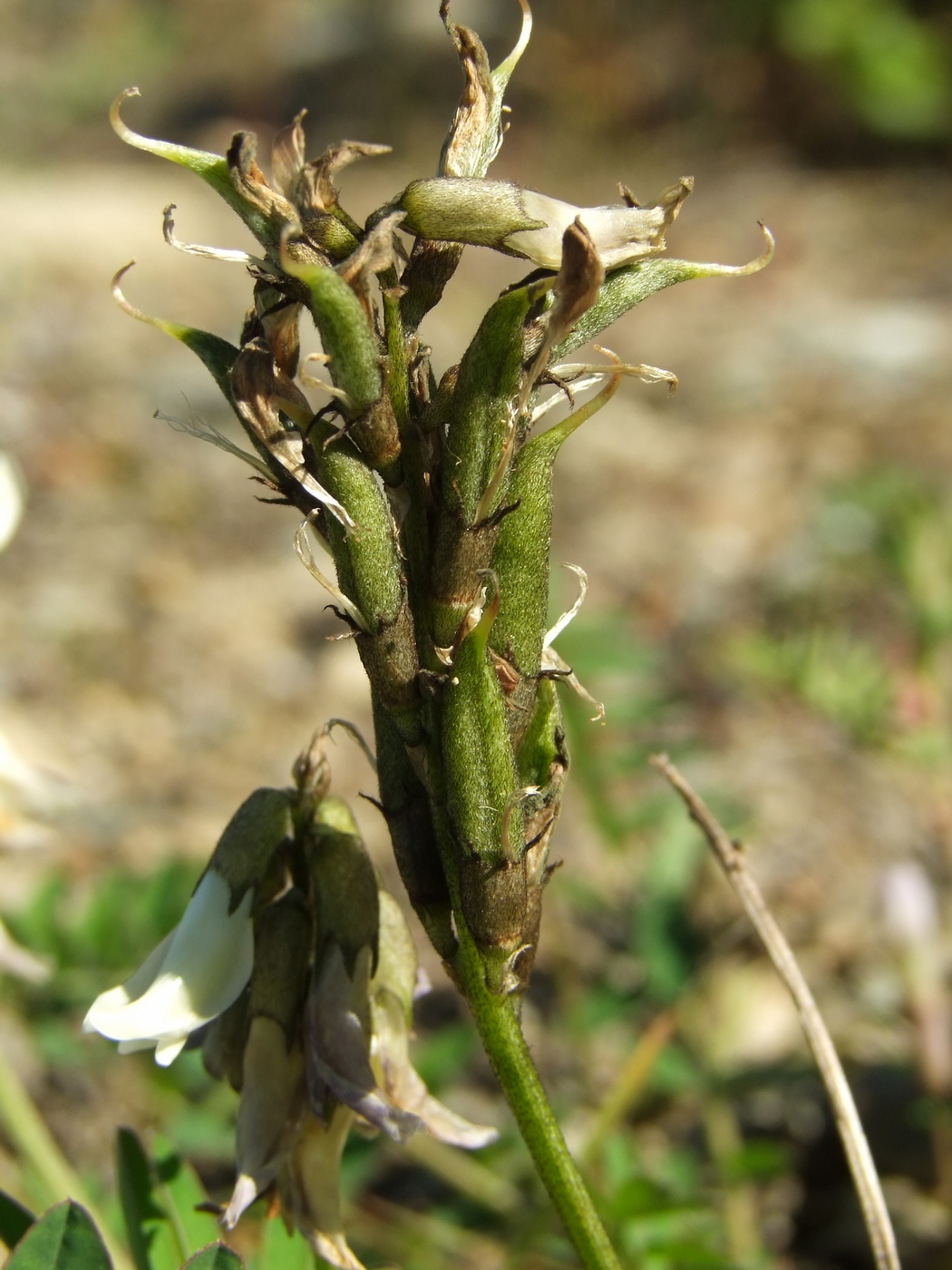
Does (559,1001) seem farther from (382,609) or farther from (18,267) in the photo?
(18,267)

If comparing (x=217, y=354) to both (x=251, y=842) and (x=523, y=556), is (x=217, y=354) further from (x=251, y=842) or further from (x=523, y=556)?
(x=251, y=842)

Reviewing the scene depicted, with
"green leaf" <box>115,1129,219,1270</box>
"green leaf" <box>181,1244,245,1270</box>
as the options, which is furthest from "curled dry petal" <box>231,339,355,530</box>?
"green leaf" <box>115,1129,219,1270</box>

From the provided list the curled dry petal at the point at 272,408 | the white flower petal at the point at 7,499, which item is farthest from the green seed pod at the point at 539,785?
the white flower petal at the point at 7,499

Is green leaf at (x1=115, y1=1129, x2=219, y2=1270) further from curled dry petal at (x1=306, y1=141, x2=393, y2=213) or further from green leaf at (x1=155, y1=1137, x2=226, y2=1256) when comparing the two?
curled dry petal at (x1=306, y1=141, x2=393, y2=213)

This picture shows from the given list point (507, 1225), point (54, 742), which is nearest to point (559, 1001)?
point (507, 1225)

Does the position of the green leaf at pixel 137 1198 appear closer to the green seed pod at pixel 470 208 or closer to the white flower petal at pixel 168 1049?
the white flower petal at pixel 168 1049

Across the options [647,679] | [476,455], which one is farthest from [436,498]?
[647,679]
